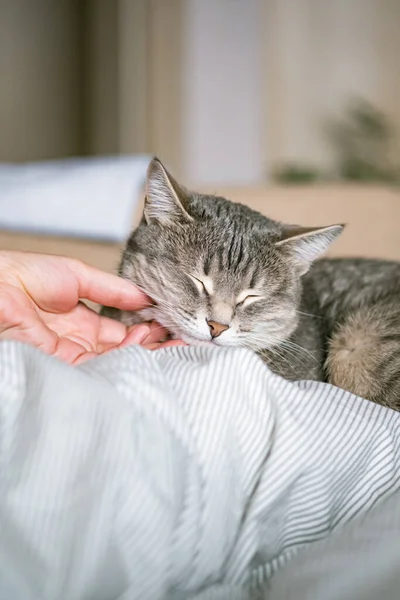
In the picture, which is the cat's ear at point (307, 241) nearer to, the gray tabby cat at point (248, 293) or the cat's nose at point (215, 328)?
the gray tabby cat at point (248, 293)

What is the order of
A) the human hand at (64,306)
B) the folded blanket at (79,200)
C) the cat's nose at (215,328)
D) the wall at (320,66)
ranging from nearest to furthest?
the human hand at (64,306)
the cat's nose at (215,328)
the folded blanket at (79,200)
the wall at (320,66)

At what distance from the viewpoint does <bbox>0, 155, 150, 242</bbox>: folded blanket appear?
218cm

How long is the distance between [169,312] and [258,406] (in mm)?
490

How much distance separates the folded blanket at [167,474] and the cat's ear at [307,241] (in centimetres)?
52

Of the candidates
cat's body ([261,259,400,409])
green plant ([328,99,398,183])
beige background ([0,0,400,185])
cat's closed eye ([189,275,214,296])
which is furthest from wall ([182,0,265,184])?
cat's closed eye ([189,275,214,296])

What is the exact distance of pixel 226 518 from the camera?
65 centimetres

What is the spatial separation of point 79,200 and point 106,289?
1083 mm

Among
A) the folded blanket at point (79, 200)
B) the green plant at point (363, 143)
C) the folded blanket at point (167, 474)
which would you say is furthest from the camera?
the green plant at point (363, 143)

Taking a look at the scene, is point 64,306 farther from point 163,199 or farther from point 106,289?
point 163,199

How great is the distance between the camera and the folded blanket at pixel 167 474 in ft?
1.94

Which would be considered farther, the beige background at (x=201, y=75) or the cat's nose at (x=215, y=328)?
the beige background at (x=201, y=75)

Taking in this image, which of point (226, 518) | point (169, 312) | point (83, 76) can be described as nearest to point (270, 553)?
point (226, 518)

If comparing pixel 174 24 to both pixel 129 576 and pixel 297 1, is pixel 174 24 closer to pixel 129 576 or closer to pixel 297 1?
pixel 297 1

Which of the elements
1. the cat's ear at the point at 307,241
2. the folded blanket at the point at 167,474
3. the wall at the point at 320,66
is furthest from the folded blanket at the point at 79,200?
the wall at the point at 320,66
